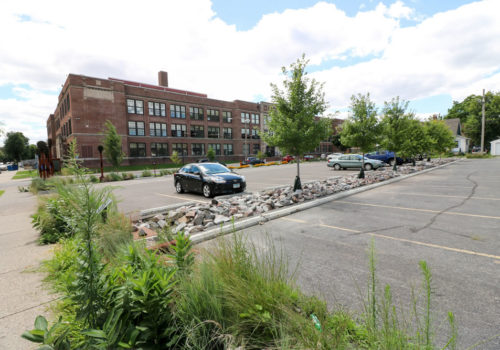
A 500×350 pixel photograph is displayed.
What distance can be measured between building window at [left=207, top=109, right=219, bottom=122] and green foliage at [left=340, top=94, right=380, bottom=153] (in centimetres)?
4600

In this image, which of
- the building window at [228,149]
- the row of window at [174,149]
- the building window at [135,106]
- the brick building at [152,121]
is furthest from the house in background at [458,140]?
the building window at [135,106]

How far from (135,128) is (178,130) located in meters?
8.93

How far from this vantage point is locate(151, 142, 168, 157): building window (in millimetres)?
49263

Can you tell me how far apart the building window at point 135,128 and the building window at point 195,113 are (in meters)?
11.4

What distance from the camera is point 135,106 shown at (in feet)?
155

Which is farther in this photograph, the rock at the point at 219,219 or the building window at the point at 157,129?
the building window at the point at 157,129

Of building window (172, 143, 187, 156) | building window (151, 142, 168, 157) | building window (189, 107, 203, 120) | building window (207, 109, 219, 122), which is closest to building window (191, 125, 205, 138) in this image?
building window (189, 107, 203, 120)

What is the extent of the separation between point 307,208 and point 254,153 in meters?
59.1

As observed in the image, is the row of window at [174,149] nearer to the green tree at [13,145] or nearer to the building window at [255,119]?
the building window at [255,119]

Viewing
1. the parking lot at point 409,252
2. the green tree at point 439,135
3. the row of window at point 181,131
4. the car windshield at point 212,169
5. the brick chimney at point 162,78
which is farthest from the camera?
the brick chimney at point 162,78

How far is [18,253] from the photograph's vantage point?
5.09 m

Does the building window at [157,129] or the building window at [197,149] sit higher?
the building window at [157,129]

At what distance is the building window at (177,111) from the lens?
172 ft

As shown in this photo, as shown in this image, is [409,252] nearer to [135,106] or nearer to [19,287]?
[19,287]
